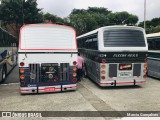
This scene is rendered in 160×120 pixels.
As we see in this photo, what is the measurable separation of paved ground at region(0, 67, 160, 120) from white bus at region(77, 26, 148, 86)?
51cm

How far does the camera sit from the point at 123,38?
9953 millimetres

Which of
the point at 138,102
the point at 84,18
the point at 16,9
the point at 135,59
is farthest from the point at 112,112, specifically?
the point at 84,18

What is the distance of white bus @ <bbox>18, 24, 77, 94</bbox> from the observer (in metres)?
8.66

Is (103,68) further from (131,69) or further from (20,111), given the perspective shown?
(20,111)

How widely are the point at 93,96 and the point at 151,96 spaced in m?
2.31

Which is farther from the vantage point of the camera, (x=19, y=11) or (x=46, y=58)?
(x=19, y=11)

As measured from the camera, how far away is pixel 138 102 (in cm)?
772

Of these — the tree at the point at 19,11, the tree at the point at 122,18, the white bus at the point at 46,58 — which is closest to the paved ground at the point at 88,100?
the white bus at the point at 46,58

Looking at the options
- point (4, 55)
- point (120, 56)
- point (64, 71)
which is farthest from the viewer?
point (4, 55)

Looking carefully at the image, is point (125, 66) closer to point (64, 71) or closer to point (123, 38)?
point (123, 38)

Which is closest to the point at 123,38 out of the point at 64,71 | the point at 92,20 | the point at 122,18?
the point at 64,71

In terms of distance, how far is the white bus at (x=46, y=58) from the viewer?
8.66 m

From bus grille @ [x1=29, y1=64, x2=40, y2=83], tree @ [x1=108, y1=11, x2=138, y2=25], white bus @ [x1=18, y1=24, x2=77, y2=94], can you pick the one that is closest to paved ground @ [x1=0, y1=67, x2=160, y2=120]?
white bus @ [x1=18, y1=24, x2=77, y2=94]

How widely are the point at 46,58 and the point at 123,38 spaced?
3.67 m
